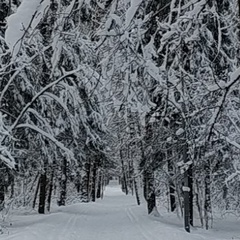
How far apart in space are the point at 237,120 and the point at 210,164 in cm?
224

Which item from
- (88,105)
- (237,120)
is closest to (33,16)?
(237,120)

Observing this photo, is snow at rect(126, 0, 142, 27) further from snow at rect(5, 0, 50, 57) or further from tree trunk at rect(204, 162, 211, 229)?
tree trunk at rect(204, 162, 211, 229)

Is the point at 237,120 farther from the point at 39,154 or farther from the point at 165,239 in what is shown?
the point at 39,154

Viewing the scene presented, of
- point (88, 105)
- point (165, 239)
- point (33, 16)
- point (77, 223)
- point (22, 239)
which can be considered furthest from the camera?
point (88, 105)

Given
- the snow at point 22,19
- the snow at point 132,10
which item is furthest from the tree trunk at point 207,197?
the snow at point 22,19

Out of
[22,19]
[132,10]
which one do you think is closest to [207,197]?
[132,10]

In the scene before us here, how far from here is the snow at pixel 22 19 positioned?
349 centimetres

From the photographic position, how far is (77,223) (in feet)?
48.7

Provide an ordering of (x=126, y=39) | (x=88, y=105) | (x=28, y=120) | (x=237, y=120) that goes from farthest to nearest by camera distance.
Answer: (x=88, y=105) → (x=28, y=120) → (x=237, y=120) → (x=126, y=39)

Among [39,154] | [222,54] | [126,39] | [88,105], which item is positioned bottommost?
[126,39]

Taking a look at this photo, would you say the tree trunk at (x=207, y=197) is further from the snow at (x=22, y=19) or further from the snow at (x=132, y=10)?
the snow at (x=22, y=19)

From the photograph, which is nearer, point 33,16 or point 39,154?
point 33,16

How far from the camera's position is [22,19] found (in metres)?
3.49

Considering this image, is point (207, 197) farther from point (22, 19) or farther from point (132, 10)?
point (22, 19)
